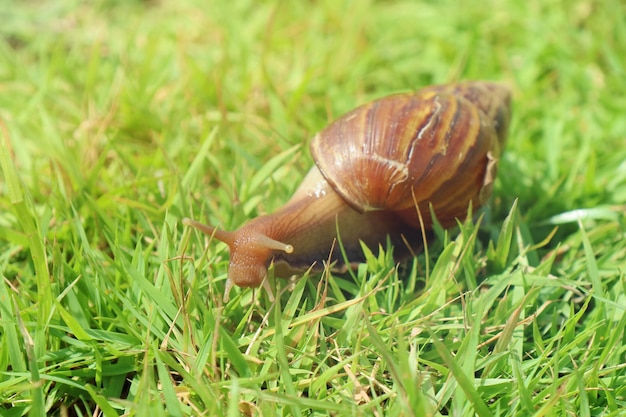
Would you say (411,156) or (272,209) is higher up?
(411,156)

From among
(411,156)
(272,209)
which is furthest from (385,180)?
(272,209)

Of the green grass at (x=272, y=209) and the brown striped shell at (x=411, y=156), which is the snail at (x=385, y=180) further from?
the green grass at (x=272, y=209)

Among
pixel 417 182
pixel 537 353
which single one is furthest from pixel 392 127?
pixel 537 353

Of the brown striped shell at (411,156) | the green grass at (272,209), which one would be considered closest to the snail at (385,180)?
the brown striped shell at (411,156)

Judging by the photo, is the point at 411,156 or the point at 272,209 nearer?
the point at 411,156

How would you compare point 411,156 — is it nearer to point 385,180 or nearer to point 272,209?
point 385,180

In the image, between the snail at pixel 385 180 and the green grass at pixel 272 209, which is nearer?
the green grass at pixel 272 209

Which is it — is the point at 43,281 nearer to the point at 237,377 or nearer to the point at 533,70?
the point at 237,377
